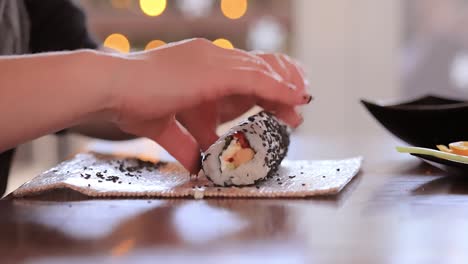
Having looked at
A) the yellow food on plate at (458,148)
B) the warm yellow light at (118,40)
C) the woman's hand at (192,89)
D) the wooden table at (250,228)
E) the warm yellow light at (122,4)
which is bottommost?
the wooden table at (250,228)

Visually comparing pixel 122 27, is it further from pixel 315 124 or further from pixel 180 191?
pixel 180 191

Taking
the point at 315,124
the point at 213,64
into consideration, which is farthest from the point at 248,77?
the point at 315,124

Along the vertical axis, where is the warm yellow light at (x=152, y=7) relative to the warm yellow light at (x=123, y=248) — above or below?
above

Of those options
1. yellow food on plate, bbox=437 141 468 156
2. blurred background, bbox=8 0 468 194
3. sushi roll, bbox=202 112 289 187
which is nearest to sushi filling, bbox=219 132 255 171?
sushi roll, bbox=202 112 289 187

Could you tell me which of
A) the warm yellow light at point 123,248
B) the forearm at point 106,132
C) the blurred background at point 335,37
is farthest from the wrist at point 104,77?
the blurred background at point 335,37

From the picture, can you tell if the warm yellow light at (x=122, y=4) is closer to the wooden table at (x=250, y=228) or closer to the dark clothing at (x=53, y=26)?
the dark clothing at (x=53, y=26)

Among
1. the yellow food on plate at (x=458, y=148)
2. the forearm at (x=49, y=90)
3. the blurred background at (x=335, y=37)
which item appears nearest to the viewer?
the forearm at (x=49, y=90)

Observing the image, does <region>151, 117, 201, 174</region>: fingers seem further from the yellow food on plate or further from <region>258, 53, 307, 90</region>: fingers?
the yellow food on plate
